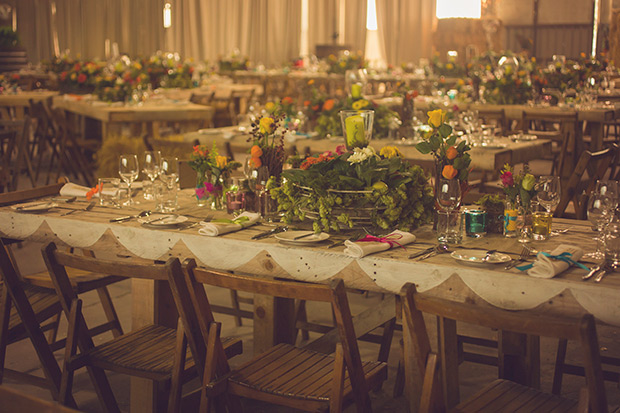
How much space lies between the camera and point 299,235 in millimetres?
2562

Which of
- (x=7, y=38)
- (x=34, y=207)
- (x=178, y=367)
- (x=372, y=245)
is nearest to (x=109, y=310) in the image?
(x=34, y=207)

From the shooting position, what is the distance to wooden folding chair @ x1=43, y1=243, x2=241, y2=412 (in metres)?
2.21

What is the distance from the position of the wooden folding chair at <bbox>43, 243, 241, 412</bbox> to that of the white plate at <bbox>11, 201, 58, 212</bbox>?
28.8 inches

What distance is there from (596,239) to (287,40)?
1529cm

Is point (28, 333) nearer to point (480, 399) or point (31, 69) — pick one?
point (480, 399)

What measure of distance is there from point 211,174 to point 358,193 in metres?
0.77

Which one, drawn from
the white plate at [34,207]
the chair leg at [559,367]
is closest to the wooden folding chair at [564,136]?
the chair leg at [559,367]

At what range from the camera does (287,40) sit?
17312 mm

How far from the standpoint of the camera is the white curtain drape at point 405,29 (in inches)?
666

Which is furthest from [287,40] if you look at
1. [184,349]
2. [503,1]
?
[184,349]

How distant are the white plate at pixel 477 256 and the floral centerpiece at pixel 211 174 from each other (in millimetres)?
1102

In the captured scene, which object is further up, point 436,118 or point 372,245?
point 436,118

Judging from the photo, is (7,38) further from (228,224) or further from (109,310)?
(228,224)

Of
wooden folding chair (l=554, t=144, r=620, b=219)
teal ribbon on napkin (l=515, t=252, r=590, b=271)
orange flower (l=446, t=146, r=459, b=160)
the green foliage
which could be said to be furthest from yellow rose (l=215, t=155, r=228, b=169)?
the green foliage
